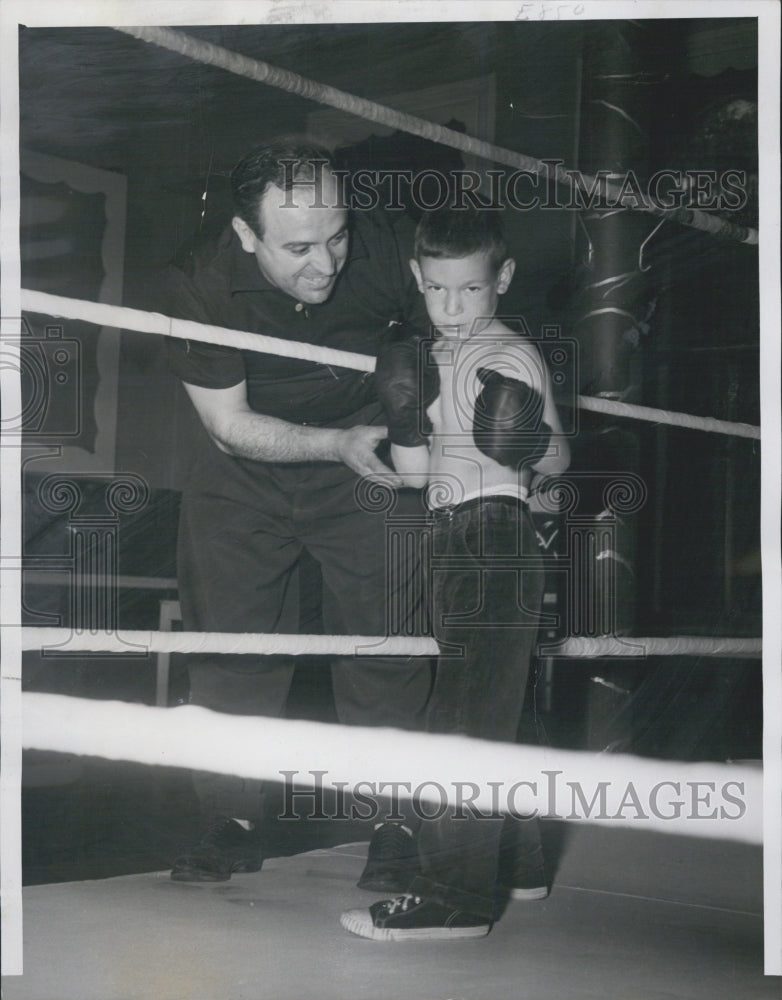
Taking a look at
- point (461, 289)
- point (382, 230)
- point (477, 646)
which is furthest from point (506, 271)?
point (477, 646)

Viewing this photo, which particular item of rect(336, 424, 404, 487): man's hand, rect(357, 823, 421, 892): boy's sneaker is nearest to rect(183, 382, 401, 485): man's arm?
rect(336, 424, 404, 487): man's hand

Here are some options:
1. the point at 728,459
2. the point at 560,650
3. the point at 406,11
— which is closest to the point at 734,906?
the point at 560,650

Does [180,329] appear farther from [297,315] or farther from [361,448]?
[361,448]

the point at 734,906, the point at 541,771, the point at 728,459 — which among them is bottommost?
the point at 734,906

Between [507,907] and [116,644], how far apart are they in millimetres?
699

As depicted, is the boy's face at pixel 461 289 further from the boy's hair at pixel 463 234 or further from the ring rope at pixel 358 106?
the ring rope at pixel 358 106

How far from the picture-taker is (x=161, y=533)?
1.56 metres

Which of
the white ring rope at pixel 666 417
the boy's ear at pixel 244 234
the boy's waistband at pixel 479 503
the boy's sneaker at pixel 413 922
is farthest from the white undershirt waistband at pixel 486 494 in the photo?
the boy's sneaker at pixel 413 922

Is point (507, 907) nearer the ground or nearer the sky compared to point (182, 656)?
nearer the ground

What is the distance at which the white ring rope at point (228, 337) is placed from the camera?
1.56 m

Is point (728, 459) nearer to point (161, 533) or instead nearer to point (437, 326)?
point (437, 326)

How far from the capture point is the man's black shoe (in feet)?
5.08

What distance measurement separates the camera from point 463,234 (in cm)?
158

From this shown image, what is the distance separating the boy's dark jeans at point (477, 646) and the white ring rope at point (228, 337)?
0.75ft
